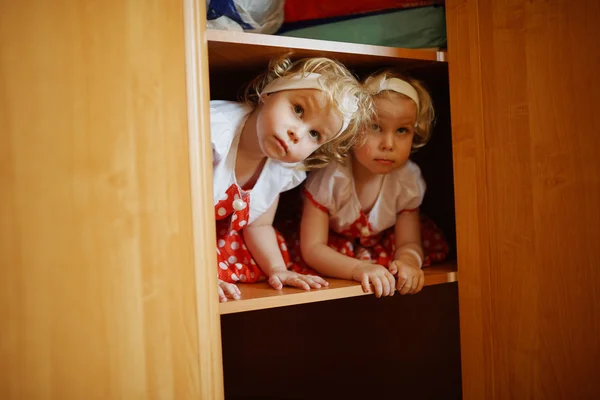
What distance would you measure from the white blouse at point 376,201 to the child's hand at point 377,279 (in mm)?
187

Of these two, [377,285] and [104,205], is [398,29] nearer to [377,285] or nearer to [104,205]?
[377,285]

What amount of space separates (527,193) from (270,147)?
0.47m

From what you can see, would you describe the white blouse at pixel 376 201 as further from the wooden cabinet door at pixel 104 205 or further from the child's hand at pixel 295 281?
the wooden cabinet door at pixel 104 205

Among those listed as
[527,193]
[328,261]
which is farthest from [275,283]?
[527,193]

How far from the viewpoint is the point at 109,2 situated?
2.06 feet

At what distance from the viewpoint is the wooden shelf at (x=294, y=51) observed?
2.61 feet

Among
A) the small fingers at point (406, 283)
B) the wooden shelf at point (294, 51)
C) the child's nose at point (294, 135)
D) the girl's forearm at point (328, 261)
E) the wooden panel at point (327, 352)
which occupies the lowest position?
the wooden panel at point (327, 352)

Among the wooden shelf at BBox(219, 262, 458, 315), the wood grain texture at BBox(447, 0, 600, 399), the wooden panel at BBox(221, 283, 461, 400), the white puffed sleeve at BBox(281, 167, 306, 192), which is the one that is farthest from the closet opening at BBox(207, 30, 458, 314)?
the wooden panel at BBox(221, 283, 461, 400)

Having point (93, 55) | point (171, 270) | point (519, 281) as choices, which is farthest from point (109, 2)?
point (519, 281)

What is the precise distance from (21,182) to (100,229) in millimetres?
107

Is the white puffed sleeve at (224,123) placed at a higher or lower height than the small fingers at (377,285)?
higher

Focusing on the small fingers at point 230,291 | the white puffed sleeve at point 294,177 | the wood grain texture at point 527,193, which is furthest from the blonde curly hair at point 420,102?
the small fingers at point 230,291

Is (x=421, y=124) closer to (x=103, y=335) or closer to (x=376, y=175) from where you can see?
(x=376, y=175)

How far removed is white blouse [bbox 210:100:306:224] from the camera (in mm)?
903
